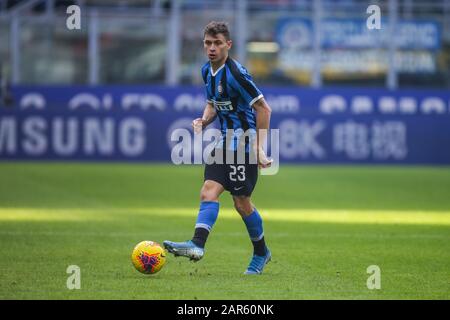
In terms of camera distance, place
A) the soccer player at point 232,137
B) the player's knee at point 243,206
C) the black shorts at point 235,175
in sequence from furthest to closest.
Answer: the player's knee at point 243,206 < the black shorts at point 235,175 < the soccer player at point 232,137

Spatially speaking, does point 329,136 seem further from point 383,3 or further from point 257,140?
point 257,140

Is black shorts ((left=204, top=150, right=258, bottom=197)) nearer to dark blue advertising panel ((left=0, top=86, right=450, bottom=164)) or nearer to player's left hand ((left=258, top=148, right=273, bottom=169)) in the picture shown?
player's left hand ((left=258, top=148, right=273, bottom=169))

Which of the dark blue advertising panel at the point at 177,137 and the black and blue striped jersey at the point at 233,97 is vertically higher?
the black and blue striped jersey at the point at 233,97

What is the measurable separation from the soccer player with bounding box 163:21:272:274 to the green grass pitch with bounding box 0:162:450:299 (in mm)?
471

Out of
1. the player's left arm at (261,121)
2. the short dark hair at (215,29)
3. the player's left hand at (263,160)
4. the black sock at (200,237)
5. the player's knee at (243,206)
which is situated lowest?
the black sock at (200,237)

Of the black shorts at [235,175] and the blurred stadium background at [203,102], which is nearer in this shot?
the black shorts at [235,175]

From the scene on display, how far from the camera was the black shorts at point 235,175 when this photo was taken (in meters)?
9.91

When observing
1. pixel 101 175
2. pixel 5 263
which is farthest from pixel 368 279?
pixel 101 175

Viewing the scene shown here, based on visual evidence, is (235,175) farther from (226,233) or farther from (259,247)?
(226,233)

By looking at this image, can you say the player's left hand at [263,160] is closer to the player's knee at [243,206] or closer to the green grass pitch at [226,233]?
the player's knee at [243,206]

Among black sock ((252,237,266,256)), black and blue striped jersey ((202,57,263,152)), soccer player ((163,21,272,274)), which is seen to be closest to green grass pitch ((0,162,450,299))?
black sock ((252,237,266,256))

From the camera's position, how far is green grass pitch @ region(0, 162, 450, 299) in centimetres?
907

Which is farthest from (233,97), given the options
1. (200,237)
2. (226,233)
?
(226,233)

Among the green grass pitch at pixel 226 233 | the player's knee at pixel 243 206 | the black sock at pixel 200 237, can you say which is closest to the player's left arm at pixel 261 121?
the player's knee at pixel 243 206
